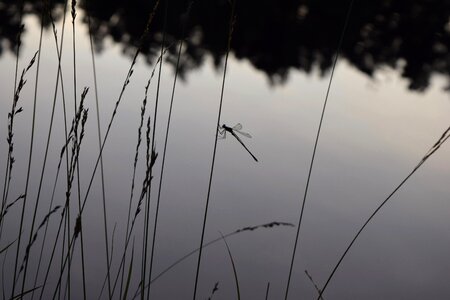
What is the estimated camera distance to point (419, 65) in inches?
244

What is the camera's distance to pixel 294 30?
7.36 metres

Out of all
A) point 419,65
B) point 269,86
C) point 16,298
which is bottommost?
point 16,298

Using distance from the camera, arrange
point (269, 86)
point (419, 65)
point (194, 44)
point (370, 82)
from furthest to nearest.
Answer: point (194, 44) → point (419, 65) → point (370, 82) → point (269, 86)

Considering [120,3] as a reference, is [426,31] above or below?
below

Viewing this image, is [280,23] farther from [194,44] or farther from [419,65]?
[419,65]

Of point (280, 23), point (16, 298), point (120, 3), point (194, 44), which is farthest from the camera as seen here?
point (120, 3)

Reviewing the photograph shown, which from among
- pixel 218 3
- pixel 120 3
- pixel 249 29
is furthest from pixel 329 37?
pixel 120 3

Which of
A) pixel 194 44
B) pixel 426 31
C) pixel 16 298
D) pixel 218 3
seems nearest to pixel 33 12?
pixel 194 44

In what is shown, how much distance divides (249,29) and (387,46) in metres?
1.58

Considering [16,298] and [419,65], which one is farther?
[419,65]

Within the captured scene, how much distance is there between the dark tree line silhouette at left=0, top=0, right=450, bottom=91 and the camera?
20.2 feet

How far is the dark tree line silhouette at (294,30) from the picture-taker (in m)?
6.17

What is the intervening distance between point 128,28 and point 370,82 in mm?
3048

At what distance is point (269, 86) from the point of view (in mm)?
4543
